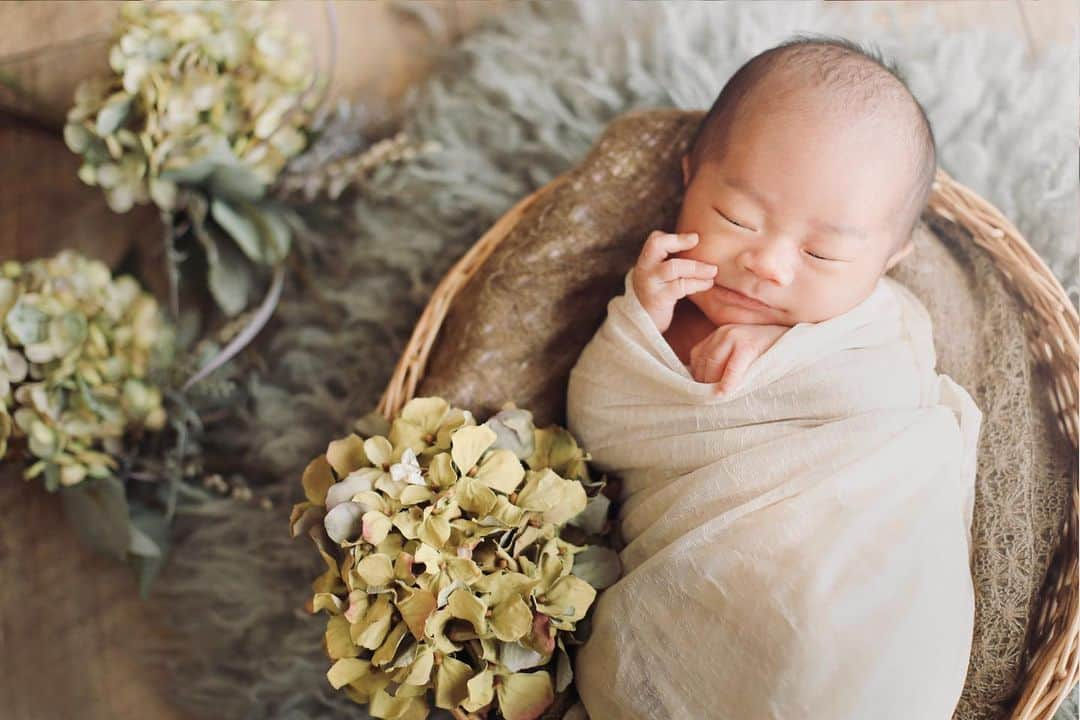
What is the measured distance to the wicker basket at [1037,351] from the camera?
103cm

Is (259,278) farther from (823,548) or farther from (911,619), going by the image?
(911,619)

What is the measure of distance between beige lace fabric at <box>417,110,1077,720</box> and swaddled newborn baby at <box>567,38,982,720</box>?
0.21 ft

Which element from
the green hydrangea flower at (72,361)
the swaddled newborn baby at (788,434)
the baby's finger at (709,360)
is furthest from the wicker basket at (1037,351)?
the green hydrangea flower at (72,361)

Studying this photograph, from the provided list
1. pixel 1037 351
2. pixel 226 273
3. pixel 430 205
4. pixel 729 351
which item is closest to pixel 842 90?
pixel 729 351

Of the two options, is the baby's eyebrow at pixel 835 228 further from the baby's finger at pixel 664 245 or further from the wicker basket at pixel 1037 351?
the wicker basket at pixel 1037 351

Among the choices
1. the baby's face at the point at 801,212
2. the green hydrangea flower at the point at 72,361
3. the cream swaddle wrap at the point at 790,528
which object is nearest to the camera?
the cream swaddle wrap at the point at 790,528

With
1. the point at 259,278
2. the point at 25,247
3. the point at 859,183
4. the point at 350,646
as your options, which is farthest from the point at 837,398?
the point at 25,247

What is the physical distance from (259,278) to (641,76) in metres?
0.75

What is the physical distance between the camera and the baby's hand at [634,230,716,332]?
111cm

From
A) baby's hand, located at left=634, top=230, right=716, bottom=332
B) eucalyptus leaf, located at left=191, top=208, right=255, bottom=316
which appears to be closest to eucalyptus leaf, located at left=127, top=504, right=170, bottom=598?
eucalyptus leaf, located at left=191, top=208, right=255, bottom=316

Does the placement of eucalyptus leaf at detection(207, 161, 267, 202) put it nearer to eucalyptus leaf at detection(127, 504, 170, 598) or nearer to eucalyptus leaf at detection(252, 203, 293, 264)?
eucalyptus leaf at detection(252, 203, 293, 264)

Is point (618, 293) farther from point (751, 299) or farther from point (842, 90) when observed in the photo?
point (842, 90)

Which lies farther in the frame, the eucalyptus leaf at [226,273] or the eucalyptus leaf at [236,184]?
the eucalyptus leaf at [226,273]

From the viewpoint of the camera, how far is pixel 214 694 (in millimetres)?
1455
